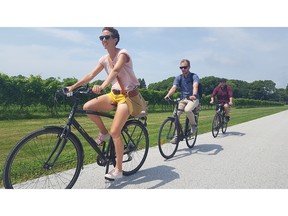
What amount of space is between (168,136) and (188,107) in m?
0.88

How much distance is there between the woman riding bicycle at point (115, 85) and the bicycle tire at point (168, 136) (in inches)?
70.4

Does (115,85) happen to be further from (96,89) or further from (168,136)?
(168,136)

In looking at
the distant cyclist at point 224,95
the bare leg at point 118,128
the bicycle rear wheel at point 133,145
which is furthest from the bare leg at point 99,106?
the distant cyclist at point 224,95

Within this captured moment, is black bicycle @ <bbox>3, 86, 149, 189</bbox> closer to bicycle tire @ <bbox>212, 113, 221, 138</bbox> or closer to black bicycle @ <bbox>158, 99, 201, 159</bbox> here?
black bicycle @ <bbox>158, 99, 201, 159</bbox>

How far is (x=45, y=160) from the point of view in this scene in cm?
327

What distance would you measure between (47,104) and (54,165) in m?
16.0

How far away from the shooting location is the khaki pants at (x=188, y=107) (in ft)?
20.1

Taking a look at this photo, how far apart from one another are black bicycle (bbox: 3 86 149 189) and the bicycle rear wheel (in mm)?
88

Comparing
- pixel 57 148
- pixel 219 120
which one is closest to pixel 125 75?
pixel 57 148

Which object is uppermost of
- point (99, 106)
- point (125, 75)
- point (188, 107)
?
point (125, 75)

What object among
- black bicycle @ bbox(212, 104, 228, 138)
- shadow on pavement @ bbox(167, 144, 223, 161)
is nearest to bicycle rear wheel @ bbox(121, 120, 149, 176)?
shadow on pavement @ bbox(167, 144, 223, 161)
